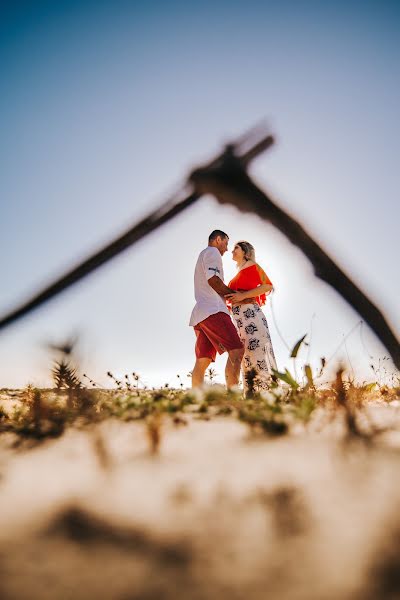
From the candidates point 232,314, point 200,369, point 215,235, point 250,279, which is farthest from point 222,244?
point 200,369

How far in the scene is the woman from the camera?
4.26m

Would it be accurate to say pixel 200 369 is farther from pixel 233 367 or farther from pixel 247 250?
pixel 247 250

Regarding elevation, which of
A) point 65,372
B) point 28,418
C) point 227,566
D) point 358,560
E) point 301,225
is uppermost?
point 65,372

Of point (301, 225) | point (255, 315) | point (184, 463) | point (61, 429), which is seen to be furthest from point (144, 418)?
point (255, 315)

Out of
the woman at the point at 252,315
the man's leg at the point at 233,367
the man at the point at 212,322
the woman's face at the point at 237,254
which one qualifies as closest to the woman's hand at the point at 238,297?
the woman at the point at 252,315

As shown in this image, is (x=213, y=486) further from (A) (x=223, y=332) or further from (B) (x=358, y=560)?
(A) (x=223, y=332)

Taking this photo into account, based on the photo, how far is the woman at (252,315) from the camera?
4262mm

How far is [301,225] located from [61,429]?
4.62ft

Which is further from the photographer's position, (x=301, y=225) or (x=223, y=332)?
(x=223, y=332)

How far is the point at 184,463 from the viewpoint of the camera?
1187 millimetres

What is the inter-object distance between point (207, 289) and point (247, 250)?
0.76 meters

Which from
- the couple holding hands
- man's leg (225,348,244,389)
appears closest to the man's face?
the couple holding hands

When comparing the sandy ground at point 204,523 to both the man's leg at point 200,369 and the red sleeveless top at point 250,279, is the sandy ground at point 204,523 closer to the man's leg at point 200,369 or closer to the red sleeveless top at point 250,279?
the man's leg at point 200,369

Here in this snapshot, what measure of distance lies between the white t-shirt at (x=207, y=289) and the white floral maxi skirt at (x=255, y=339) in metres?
0.38
